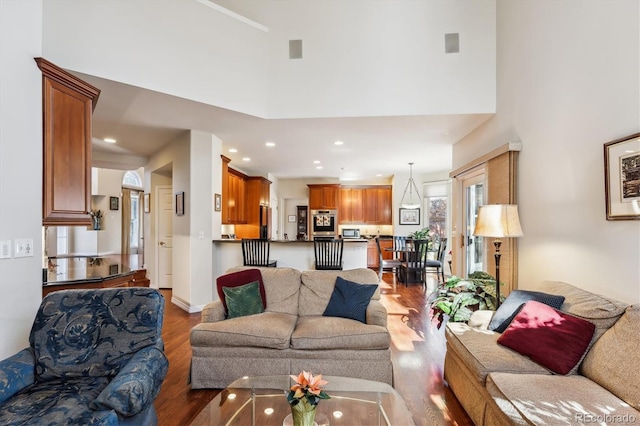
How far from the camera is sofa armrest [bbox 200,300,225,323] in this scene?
2.64m

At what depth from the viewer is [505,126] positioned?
11.5 feet

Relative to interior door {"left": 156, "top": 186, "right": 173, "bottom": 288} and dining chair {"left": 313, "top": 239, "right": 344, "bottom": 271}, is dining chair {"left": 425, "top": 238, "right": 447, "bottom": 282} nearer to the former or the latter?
dining chair {"left": 313, "top": 239, "right": 344, "bottom": 271}

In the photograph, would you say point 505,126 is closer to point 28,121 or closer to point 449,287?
point 449,287

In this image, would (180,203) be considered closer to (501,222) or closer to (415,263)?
(501,222)

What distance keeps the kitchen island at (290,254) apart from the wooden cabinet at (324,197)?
414cm

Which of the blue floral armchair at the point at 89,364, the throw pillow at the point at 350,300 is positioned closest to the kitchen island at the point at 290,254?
the throw pillow at the point at 350,300

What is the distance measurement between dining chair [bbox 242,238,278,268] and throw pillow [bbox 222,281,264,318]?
1644 millimetres

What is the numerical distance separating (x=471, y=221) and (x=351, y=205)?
4654mm

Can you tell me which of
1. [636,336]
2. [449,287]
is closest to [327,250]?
[449,287]

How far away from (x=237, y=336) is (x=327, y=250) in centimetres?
231

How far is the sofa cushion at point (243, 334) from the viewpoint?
2.36m

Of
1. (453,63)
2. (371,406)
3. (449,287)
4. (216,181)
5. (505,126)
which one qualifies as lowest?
(371,406)

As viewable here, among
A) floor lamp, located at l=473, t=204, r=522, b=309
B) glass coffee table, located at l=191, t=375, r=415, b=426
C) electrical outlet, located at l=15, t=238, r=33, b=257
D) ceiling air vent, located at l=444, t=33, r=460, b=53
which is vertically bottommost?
glass coffee table, located at l=191, t=375, r=415, b=426

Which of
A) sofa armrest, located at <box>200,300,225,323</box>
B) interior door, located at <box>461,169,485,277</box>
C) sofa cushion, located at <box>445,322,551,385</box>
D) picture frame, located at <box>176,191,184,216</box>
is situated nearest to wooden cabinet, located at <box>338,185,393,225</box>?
interior door, located at <box>461,169,485,277</box>
